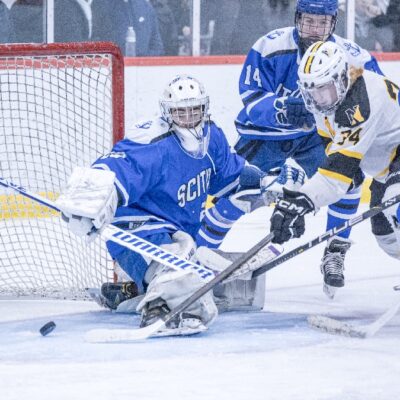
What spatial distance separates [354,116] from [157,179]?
603mm

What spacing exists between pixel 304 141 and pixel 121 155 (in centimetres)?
112

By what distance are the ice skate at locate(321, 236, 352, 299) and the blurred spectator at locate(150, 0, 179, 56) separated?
2.21 meters

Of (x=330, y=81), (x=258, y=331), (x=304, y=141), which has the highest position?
(x=330, y=81)

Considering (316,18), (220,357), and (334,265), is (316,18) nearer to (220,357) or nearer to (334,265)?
(334,265)

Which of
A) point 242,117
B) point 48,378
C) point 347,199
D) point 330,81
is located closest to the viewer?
point 48,378

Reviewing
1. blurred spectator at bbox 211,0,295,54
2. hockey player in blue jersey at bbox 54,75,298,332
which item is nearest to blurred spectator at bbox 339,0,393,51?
blurred spectator at bbox 211,0,295,54

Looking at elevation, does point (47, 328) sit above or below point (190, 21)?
below

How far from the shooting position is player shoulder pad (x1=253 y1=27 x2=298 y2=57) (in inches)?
174

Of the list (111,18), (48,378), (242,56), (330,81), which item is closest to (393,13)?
(242,56)

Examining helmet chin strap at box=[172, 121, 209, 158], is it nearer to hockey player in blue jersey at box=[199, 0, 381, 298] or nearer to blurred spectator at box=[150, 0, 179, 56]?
hockey player in blue jersey at box=[199, 0, 381, 298]

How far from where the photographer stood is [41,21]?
6004 mm

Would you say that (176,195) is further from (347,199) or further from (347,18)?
(347,18)

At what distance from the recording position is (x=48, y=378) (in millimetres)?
2957

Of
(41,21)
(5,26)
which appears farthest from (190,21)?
(5,26)
